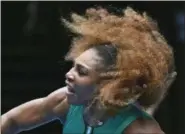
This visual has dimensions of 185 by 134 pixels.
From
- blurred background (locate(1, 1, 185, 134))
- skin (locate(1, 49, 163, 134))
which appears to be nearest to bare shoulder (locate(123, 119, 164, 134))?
skin (locate(1, 49, 163, 134))

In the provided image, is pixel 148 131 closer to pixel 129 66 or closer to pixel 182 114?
pixel 129 66

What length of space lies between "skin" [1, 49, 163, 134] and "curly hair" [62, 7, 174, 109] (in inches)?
1.3

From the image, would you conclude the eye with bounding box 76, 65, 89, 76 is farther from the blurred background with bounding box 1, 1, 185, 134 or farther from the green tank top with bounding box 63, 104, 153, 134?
the blurred background with bounding box 1, 1, 185, 134

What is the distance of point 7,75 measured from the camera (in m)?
3.02

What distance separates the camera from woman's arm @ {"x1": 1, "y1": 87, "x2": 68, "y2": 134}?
1.63 metres

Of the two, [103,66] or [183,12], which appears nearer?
[103,66]

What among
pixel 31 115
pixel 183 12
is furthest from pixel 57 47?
pixel 31 115

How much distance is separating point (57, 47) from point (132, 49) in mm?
1508

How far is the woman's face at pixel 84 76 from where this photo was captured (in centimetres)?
148

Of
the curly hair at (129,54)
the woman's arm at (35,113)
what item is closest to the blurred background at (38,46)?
the woman's arm at (35,113)

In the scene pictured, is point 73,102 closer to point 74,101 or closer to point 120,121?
point 74,101

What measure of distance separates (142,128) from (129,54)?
184mm

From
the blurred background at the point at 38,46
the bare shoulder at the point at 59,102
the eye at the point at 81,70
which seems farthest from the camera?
the blurred background at the point at 38,46

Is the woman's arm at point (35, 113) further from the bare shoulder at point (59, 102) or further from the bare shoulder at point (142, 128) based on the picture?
the bare shoulder at point (142, 128)
